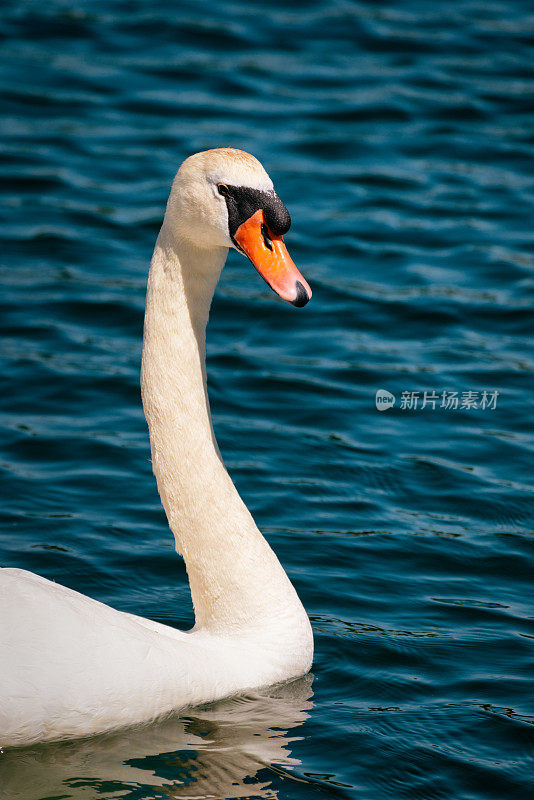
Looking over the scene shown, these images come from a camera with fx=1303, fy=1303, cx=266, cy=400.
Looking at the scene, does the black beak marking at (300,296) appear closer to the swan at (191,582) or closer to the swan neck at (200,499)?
the swan at (191,582)

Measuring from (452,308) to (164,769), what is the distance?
6.08 m

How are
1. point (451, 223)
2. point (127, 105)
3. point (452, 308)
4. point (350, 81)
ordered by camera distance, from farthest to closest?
point (350, 81), point (127, 105), point (451, 223), point (452, 308)

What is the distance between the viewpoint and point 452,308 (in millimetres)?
10484

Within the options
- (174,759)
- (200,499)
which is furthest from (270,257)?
(174,759)

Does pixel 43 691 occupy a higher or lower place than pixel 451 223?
lower

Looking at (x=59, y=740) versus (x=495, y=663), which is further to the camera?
(x=495, y=663)

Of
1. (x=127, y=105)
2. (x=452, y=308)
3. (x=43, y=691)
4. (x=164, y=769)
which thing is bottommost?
(x=164, y=769)

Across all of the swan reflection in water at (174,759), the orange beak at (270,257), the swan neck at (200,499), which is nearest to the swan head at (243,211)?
the orange beak at (270,257)

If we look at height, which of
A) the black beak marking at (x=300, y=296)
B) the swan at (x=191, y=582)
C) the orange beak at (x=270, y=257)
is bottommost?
the swan at (x=191, y=582)

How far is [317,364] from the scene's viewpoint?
31.4ft

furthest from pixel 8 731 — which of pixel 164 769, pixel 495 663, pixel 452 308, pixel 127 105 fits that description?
pixel 127 105

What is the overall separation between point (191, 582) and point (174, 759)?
933mm

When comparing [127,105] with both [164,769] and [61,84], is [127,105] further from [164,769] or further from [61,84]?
[164,769]

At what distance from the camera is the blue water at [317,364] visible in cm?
549
